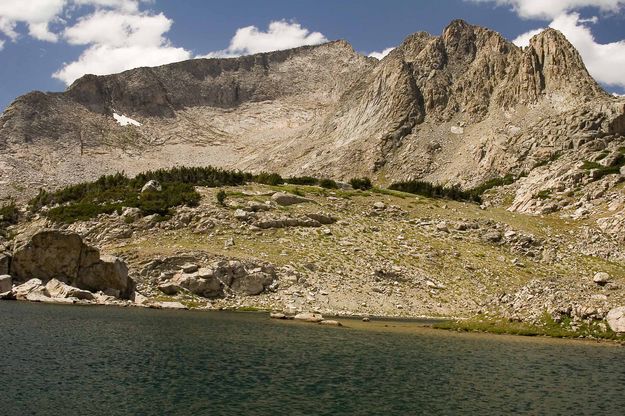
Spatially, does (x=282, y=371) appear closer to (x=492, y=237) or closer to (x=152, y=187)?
(x=492, y=237)

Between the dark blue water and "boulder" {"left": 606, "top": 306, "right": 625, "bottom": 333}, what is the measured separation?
18.5 ft

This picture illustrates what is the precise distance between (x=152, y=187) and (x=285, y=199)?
23220 millimetres

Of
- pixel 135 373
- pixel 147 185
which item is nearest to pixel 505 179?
pixel 147 185

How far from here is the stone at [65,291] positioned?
217 ft

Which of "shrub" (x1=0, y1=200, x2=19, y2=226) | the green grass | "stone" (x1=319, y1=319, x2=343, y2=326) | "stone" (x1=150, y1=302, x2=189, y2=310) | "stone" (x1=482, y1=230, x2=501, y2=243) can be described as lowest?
"stone" (x1=150, y1=302, x2=189, y2=310)

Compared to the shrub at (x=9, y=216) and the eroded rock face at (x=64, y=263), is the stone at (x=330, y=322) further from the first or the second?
the shrub at (x=9, y=216)

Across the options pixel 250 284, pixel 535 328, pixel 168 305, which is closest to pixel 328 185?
pixel 250 284

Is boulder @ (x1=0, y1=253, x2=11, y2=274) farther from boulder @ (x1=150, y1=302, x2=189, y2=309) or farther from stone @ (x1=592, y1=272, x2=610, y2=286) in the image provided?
stone @ (x1=592, y1=272, x2=610, y2=286)

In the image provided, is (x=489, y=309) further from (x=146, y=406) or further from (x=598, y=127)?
(x=598, y=127)

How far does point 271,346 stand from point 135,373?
12121mm

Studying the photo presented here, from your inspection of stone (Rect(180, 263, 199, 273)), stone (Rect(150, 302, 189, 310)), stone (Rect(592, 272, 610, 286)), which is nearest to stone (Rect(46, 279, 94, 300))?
stone (Rect(150, 302, 189, 310))

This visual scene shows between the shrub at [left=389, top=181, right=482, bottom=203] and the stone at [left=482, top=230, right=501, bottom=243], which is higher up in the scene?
the shrub at [left=389, top=181, right=482, bottom=203]

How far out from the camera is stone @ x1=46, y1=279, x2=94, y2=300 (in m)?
66.1

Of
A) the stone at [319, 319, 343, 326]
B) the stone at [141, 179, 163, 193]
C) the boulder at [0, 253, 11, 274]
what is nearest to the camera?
the stone at [319, 319, 343, 326]
